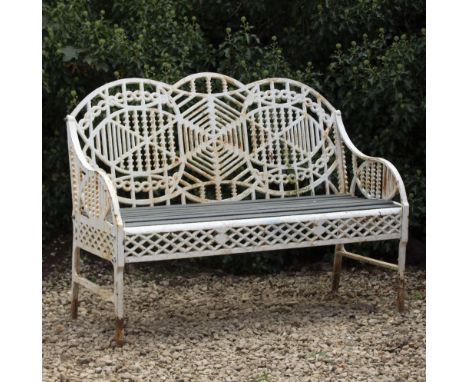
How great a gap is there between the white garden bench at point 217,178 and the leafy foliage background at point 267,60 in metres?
0.23

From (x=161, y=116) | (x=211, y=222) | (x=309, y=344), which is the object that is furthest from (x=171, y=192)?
(x=309, y=344)

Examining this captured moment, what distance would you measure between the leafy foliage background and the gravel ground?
41 centimetres

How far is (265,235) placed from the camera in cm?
427

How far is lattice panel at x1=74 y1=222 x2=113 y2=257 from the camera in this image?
406 centimetres

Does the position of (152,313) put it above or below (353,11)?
below

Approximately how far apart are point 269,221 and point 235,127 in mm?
891

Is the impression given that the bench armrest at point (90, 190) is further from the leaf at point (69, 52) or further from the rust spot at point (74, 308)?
the leaf at point (69, 52)

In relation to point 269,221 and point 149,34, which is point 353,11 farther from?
point 269,221

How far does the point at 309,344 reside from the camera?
4148 mm

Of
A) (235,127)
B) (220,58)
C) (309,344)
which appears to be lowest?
(309,344)

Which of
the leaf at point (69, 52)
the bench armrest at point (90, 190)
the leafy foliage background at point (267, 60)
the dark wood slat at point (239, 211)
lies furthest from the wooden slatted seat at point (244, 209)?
the leaf at point (69, 52)

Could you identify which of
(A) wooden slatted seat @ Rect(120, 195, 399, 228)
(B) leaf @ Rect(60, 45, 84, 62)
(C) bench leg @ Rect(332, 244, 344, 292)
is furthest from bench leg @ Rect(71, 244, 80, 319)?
(C) bench leg @ Rect(332, 244, 344, 292)

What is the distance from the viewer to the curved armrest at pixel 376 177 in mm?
4598

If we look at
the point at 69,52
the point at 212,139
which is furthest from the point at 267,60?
the point at 69,52
